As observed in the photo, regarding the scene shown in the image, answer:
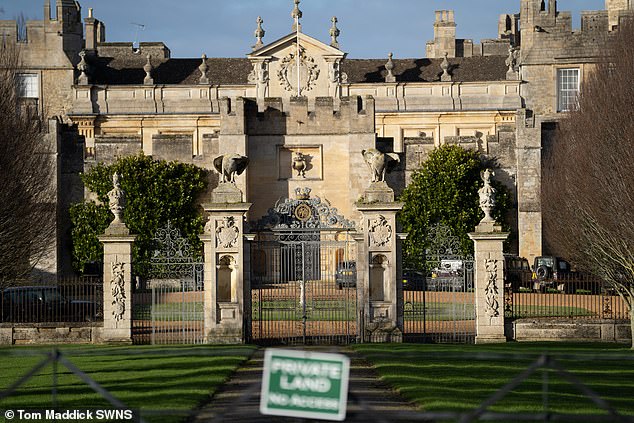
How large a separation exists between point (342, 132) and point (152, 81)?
72.2 ft

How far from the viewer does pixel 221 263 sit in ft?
99.9

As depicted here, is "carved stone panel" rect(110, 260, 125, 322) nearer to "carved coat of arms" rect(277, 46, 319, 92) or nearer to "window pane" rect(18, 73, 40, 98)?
"carved coat of arms" rect(277, 46, 319, 92)

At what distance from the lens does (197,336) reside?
101 feet

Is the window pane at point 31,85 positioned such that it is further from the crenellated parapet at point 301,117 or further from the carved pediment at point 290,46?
the crenellated parapet at point 301,117

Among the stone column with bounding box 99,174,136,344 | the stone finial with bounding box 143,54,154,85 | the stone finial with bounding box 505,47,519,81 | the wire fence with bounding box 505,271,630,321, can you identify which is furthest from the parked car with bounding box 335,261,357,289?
the stone finial with bounding box 143,54,154,85

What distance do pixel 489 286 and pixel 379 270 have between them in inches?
98.3

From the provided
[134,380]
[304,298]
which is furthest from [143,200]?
[134,380]

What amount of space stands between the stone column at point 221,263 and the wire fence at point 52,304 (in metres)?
2.95

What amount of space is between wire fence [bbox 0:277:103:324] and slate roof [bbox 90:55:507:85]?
4176 centimetres

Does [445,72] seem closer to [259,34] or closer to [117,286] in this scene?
[259,34]

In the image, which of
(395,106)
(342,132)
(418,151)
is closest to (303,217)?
(342,132)

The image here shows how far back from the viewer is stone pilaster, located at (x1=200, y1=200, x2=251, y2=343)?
1181 inches

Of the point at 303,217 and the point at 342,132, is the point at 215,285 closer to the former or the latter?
the point at 303,217

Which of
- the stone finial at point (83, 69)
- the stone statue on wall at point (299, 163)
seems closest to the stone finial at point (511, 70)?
the stone statue on wall at point (299, 163)
